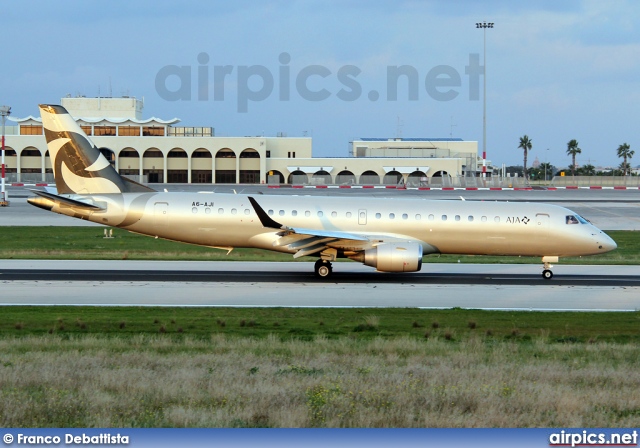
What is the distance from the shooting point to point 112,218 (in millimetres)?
30172

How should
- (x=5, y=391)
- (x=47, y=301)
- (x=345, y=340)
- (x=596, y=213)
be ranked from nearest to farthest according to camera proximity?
(x=5, y=391) → (x=345, y=340) → (x=47, y=301) → (x=596, y=213)

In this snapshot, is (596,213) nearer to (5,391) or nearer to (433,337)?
(433,337)

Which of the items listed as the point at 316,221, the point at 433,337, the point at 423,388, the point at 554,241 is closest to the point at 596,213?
the point at 554,241

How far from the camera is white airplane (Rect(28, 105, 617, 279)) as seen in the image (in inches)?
1180

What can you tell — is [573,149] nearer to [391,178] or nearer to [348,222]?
[391,178]

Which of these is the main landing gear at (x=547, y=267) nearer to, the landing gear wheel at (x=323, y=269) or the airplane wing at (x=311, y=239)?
the airplane wing at (x=311, y=239)

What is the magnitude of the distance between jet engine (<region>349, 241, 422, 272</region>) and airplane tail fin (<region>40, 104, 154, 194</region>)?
10.0 metres

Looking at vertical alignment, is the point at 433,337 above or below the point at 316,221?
below

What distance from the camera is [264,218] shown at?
28375 mm

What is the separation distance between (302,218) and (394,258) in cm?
423

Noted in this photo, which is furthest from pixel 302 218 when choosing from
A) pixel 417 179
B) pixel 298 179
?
pixel 298 179

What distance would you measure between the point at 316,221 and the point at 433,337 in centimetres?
1238

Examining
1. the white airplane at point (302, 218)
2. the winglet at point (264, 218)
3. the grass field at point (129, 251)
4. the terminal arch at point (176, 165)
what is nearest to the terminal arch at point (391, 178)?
the terminal arch at point (176, 165)

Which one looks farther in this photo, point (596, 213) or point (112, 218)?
point (596, 213)
